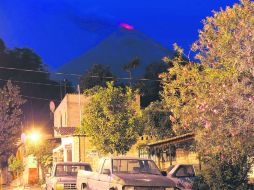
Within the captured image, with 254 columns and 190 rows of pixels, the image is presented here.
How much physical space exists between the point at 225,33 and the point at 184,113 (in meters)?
2.62

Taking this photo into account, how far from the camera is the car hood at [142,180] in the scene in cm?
1457

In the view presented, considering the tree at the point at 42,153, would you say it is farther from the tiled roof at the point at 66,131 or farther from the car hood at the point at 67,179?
the car hood at the point at 67,179

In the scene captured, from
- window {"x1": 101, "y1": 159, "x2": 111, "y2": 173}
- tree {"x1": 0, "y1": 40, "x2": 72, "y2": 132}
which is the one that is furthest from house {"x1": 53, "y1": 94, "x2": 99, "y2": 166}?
tree {"x1": 0, "y1": 40, "x2": 72, "y2": 132}

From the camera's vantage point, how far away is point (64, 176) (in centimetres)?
2042

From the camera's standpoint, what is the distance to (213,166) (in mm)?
17078

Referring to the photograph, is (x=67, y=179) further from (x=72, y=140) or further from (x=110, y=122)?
(x=72, y=140)

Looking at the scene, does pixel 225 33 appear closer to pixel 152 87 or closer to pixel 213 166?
pixel 213 166

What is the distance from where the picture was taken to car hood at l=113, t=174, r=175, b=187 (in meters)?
14.6

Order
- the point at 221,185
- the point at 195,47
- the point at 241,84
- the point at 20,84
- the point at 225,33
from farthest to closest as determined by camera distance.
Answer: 1. the point at 20,84
2. the point at 221,185
3. the point at 195,47
4. the point at 225,33
5. the point at 241,84

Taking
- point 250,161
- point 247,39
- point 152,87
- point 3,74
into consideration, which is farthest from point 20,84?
point 247,39

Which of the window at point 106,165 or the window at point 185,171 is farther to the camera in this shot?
the window at point 185,171

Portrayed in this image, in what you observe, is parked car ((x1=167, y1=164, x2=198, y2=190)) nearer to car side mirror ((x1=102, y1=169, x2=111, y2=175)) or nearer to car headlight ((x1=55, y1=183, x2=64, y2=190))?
car side mirror ((x1=102, y1=169, x2=111, y2=175))

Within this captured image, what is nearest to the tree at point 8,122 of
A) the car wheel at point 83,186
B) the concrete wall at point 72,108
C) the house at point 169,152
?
the concrete wall at point 72,108

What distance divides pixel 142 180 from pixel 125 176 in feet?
1.93
